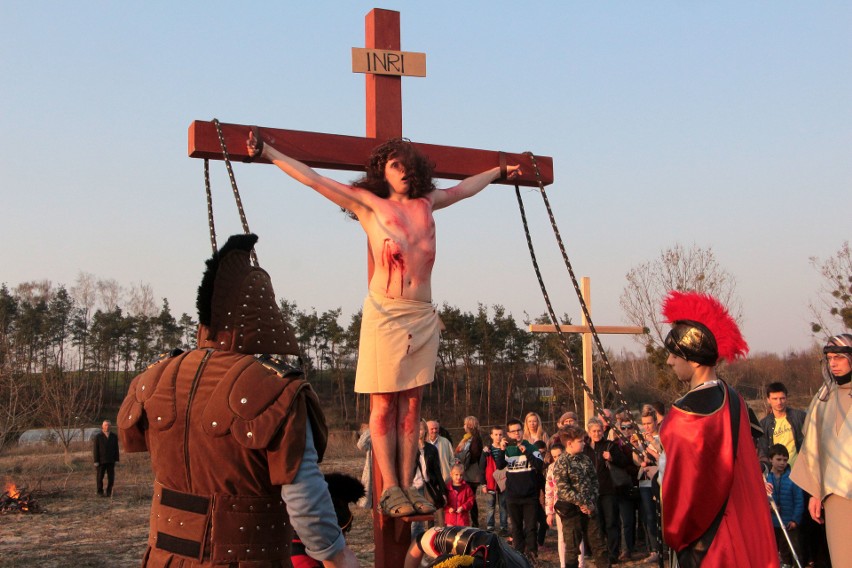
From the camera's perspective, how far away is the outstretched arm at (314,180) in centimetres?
418

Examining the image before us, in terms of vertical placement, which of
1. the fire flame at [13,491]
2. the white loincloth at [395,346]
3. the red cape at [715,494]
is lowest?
the fire flame at [13,491]

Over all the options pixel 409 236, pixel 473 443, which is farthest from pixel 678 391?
pixel 409 236

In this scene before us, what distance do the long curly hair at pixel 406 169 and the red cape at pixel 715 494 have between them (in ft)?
5.51

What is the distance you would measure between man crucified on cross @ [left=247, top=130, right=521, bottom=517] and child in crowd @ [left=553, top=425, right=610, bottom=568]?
5112 millimetres

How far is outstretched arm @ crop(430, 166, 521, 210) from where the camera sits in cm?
446

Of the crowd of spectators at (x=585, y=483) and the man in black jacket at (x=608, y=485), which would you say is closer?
the crowd of spectators at (x=585, y=483)

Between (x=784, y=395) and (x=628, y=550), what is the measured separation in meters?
2.79

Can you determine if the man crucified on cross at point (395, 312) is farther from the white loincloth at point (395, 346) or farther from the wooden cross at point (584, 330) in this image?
the wooden cross at point (584, 330)

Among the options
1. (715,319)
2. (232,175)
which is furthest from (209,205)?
(715,319)

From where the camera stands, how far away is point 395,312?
406 cm

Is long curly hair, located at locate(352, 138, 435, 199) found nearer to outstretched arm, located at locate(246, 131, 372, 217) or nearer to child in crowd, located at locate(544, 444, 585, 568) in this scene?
outstretched arm, located at locate(246, 131, 372, 217)

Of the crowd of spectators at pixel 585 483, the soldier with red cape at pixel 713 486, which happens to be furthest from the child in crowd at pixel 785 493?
the soldier with red cape at pixel 713 486

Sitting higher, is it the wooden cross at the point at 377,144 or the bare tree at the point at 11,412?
the wooden cross at the point at 377,144

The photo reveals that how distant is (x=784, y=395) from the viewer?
8031 mm
